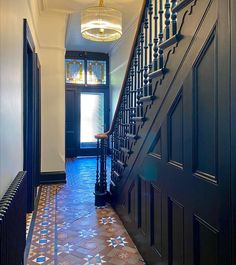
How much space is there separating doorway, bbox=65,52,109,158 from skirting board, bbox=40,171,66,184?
149 inches

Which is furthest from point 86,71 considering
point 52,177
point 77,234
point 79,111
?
point 77,234

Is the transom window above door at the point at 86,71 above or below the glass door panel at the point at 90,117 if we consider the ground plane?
above

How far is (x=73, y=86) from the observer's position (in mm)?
9148

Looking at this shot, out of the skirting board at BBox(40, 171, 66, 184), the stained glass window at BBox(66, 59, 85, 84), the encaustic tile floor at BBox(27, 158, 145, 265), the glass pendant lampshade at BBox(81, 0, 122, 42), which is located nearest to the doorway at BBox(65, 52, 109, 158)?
the stained glass window at BBox(66, 59, 85, 84)

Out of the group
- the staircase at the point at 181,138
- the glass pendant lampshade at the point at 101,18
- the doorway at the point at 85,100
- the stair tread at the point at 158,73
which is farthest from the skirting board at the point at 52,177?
the doorway at the point at 85,100

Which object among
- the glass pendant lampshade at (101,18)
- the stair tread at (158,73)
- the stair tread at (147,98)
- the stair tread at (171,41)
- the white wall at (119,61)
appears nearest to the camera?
the stair tread at (171,41)

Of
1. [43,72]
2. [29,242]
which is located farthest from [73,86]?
[29,242]

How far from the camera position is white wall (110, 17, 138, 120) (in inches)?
272

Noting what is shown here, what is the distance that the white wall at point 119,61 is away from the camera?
22.7 feet

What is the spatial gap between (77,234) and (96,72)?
7166 millimetres

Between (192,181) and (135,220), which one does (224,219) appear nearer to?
(192,181)

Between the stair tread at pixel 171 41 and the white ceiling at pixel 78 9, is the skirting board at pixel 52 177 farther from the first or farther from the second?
the stair tread at pixel 171 41

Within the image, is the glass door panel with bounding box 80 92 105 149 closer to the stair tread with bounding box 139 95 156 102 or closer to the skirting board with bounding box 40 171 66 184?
the skirting board with bounding box 40 171 66 184

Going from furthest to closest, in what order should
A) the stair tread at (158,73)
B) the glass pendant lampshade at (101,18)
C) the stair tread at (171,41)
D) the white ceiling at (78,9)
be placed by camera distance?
the white ceiling at (78,9) → the glass pendant lampshade at (101,18) → the stair tread at (158,73) → the stair tread at (171,41)
